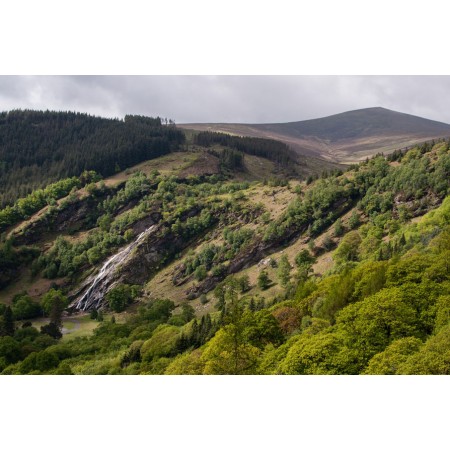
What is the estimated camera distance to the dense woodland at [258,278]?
43.8 meters

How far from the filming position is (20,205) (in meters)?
189

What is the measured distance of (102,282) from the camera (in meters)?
140

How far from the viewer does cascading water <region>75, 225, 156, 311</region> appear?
136m

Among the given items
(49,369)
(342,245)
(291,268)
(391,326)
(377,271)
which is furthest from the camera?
(291,268)

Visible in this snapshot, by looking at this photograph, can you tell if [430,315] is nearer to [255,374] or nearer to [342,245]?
[255,374]

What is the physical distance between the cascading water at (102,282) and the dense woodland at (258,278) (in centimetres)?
503

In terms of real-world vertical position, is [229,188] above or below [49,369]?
above

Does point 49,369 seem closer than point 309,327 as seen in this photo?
No

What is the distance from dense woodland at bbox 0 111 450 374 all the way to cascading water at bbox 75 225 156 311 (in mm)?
5030

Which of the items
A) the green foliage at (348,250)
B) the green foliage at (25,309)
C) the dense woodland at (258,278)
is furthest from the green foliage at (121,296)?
the green foliage at (348,250)

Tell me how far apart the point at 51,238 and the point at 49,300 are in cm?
5699

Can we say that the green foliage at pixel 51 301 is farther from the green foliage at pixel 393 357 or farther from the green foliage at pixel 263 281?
the green foliage at pixel 393 357

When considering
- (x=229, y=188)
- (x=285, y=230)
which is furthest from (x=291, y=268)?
(x=229, y=188)

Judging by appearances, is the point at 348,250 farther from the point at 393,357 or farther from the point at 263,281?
the point at 393,357
